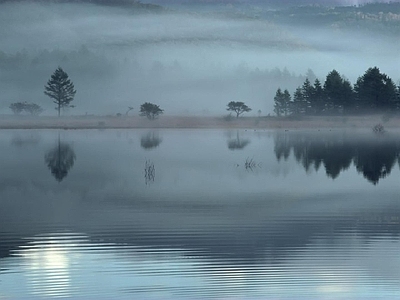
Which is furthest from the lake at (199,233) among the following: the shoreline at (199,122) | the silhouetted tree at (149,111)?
the silhouetted tree at (149,111)

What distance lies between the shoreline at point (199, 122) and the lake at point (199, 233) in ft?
144

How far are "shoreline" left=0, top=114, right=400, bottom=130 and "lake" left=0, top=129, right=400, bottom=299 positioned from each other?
43814 mm

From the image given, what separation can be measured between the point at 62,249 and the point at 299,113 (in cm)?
5899

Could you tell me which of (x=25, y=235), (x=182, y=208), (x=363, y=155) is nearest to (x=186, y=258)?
(x=25, y=235)

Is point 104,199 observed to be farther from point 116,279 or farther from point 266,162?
point 266,162

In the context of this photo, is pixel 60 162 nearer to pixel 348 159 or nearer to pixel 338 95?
pixel 348 159

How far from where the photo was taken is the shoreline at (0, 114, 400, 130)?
220 feet

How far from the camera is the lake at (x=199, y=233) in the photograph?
9164 millimetres

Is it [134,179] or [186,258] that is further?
[134,179]

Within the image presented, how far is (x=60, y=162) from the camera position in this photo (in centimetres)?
2631

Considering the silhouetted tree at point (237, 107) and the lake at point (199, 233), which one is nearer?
the lake at point (199, 233)

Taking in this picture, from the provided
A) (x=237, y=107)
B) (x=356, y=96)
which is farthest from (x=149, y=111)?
(x=356, y=96)

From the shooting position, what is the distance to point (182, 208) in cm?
1523

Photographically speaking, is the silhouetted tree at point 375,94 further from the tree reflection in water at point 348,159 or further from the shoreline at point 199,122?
the tree reflection in water at point 348,159
